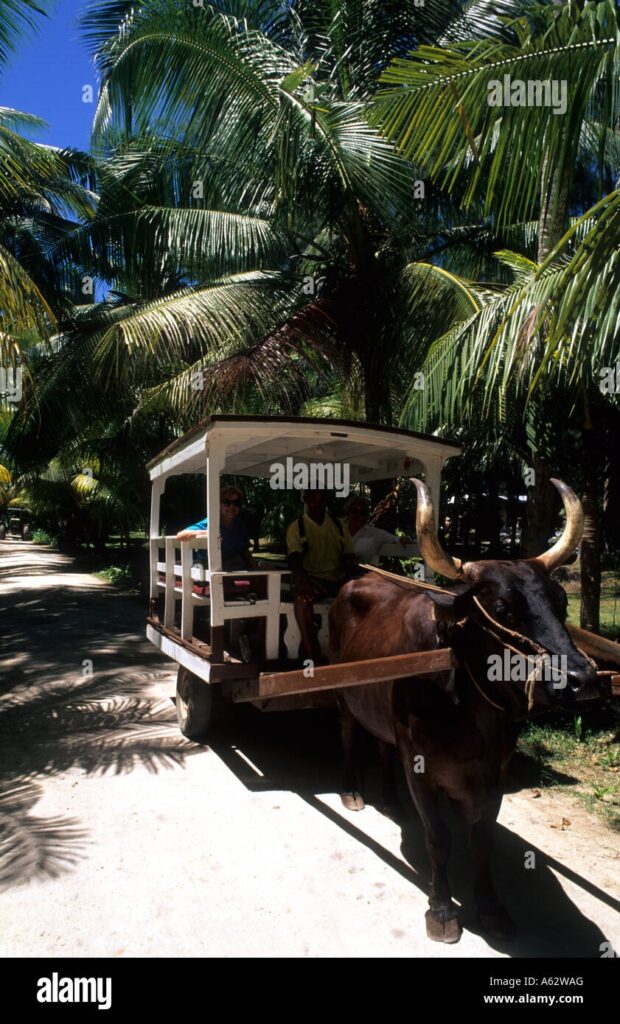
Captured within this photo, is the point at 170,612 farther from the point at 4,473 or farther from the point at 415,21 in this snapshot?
the point at 4,473

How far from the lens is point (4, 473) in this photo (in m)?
29.1

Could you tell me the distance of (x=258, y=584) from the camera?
5895 millimetres

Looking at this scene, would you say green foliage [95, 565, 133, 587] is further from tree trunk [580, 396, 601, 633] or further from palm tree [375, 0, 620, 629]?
palm tree [375, 0, 620, 629]

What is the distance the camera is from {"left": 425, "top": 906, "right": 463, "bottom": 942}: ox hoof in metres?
3.37

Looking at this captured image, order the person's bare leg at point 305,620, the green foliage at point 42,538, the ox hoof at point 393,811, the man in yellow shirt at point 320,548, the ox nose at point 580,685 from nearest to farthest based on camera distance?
the ox nose at point 580,685 < the ox hoof at point 393,811 < the person's bare leg at point 305,620 < the man in yellow shirt at point 320,548 < the green foliage at point 42,538

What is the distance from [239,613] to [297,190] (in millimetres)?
5119

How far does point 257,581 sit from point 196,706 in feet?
4.14

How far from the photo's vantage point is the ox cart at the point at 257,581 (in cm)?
498

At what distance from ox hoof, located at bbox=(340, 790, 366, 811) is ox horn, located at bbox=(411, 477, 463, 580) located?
2305mm

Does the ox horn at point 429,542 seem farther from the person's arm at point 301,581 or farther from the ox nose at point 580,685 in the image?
the person's arm at point 301,581

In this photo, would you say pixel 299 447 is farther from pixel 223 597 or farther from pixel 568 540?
pixel 568 540

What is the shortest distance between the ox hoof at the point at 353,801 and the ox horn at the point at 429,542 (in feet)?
7.56

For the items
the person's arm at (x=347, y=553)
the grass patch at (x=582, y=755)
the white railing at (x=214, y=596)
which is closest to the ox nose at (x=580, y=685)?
the grass patch at (x=582, y=755)

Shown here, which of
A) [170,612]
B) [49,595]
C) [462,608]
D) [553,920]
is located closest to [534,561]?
[462,608]
